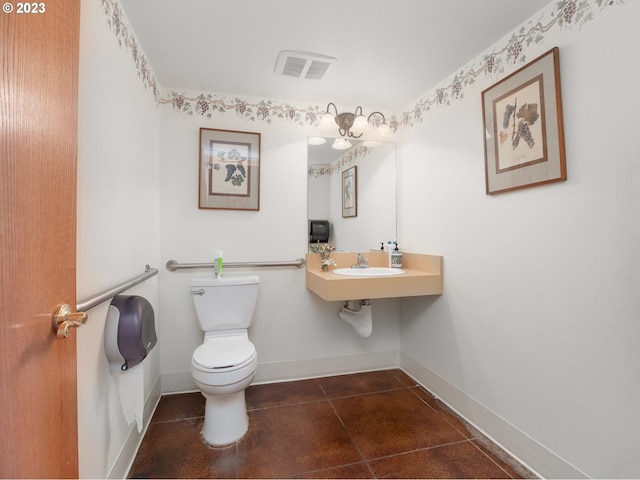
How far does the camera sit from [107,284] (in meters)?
1.19

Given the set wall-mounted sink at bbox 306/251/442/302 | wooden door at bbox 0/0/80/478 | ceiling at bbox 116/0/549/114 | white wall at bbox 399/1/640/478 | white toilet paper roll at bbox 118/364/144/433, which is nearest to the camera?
wooden door at bbox 0/0/80/478

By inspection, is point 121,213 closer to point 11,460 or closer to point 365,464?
point 11,460

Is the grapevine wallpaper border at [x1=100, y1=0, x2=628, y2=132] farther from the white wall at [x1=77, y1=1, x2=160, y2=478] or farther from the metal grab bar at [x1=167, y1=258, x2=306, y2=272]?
the metal grab bar at [x1=167, y1=258, x2=306, y2=272]

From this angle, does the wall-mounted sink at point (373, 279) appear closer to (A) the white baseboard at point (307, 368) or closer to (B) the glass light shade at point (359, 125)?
(A) the white baseboard at point (307, 368)

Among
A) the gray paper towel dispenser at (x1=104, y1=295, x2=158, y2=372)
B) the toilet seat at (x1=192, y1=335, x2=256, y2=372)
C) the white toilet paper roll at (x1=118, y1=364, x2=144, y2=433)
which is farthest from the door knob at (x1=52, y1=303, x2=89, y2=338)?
the toilet seat at (x1=192, y1=335, x2=256, y2=372)

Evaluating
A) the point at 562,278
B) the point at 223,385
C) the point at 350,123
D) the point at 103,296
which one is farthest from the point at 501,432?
the point at 350,123

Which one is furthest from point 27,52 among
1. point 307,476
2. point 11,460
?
point 307,476

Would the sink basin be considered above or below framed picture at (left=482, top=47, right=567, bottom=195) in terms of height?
below

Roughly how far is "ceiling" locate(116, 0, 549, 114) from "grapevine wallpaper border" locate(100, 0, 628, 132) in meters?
0.05

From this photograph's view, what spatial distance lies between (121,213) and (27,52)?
0.92 m

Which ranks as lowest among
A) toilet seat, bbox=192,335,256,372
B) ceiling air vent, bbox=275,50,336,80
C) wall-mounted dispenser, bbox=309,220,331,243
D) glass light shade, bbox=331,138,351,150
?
toilet seat, bbox=192,335,256,372

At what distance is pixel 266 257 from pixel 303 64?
132cm

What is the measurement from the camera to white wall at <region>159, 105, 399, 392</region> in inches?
81.4

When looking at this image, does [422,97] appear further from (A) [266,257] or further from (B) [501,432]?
(B) [501,432]
